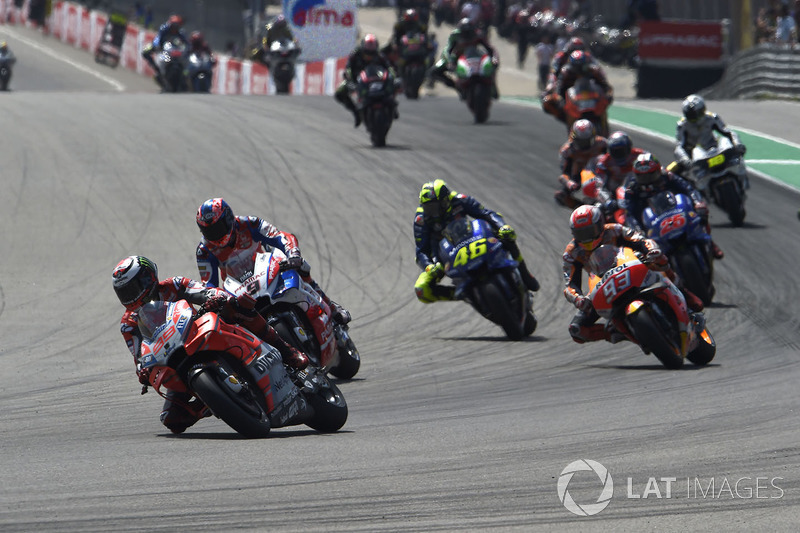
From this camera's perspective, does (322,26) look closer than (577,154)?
No

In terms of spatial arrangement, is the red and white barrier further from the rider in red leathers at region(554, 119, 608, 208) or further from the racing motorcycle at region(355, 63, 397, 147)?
the rider in red leathers at region(554, 119, 608, 208)

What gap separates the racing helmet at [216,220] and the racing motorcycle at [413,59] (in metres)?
18.7

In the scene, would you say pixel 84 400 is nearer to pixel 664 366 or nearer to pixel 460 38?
pixel 664 366

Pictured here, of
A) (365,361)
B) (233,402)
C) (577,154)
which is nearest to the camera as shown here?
(233,402)

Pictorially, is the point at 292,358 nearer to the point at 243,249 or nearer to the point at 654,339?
the point at 243,249

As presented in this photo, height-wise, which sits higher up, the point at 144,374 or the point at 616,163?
the point at 616,163

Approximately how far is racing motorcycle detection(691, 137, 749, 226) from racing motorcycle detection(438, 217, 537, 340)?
541 centimetres

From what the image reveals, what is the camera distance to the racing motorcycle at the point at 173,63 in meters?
30.9

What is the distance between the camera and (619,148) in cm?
1589

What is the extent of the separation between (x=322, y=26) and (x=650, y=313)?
25205mm

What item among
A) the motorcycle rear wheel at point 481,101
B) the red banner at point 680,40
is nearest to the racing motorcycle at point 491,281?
the motorcycle rear wheel at point 481,101

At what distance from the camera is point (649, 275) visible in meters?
10.9

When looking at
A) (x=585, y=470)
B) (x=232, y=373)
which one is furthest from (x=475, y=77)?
(x=585, y=470)

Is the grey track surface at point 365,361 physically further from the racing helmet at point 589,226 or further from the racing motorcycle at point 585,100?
the racing motorcycle at point 585,100
